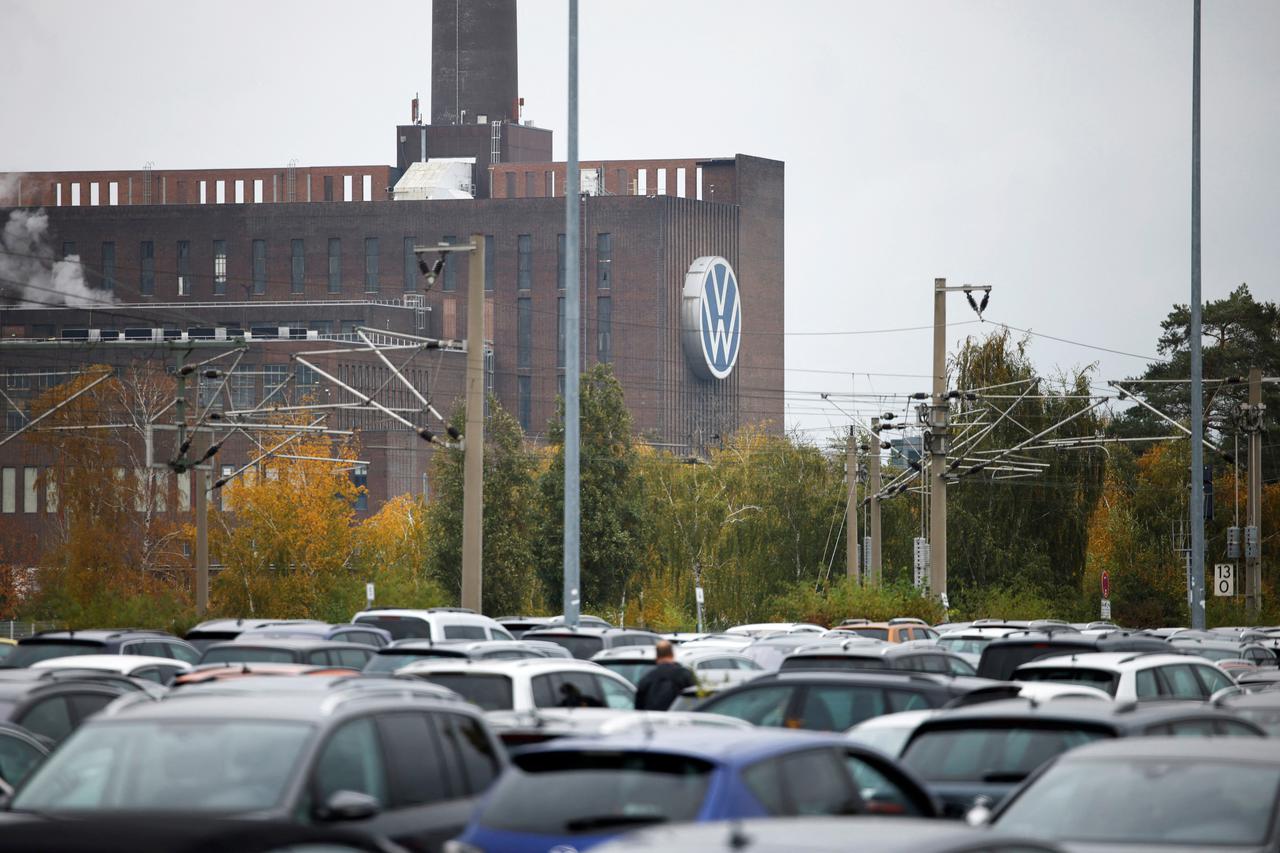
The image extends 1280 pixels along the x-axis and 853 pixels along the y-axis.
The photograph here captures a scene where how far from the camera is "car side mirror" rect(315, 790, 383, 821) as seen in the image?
7922 millimetres

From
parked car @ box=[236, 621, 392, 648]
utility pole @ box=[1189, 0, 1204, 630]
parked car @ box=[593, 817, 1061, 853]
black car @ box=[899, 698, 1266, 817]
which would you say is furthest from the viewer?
utility pole @ box=[1189, 0, 1204, 630]

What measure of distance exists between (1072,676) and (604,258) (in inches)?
4229

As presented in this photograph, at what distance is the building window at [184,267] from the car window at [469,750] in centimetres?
11940

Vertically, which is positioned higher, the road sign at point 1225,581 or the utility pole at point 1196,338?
the utility pole at point 1196,338

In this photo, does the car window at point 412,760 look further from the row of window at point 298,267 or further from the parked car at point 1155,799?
the row of window at point 298,267

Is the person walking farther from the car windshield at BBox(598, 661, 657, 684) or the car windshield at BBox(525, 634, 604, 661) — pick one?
the car windshield at BBox(525, 634, 604, 661)

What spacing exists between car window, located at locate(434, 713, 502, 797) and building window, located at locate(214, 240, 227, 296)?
118954mm

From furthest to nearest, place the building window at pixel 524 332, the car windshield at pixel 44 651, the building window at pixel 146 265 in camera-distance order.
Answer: the building window at pixel 146 265, the building window at pixel 524 332, the car windshield at pixel 44 651

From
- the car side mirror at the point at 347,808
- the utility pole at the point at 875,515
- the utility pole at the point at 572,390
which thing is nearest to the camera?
the car side mirror at the point at 347,808

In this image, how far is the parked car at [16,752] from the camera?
1232cm

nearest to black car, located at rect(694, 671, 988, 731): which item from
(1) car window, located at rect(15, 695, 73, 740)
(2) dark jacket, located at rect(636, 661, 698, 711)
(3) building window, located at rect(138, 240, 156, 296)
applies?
(2) dark jacket, located at rect(636, 661, 698, 711)

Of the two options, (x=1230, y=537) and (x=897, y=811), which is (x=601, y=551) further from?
(x=897, y=811)

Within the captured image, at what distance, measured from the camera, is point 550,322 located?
408 ft

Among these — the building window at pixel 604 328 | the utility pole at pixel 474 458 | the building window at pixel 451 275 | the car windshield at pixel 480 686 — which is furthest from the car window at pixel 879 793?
the building window at pixel 451 275
